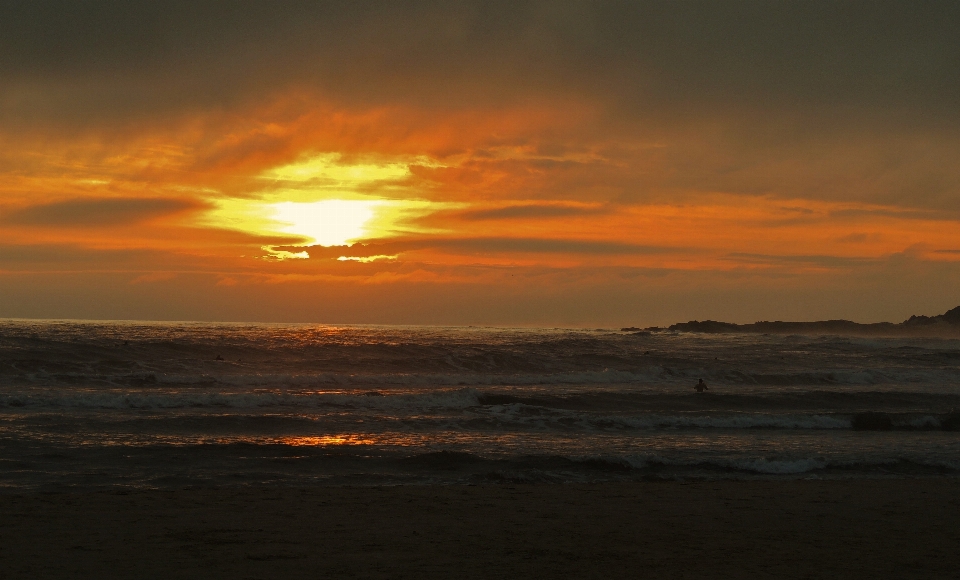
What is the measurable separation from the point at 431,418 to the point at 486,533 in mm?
13225

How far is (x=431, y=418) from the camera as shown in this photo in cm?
2392

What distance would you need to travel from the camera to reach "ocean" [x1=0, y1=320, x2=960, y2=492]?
53.2 feet

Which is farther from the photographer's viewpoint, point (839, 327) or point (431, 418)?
point (839, 327)

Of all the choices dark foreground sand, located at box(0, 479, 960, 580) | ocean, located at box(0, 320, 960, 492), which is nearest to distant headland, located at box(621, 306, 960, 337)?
ocean, located at box(0, 320, 960, 492)

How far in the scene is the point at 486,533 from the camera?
1082cm

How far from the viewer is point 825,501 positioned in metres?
13.6

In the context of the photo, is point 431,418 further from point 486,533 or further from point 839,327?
point 839,327

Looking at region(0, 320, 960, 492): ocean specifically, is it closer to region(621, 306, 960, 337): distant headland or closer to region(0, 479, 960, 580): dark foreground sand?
region(0, 479, 960, 580): dark foreground sand

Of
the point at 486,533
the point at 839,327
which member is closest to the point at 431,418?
the point at 486,533

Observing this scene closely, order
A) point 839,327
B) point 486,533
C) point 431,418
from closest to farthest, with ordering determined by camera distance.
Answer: point 486,533, point 431,418, point 839,327

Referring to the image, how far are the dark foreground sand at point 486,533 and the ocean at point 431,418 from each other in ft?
6.35

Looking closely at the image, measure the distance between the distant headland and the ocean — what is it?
91244mm

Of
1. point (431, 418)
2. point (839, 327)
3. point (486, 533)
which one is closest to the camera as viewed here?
point (486, 533)

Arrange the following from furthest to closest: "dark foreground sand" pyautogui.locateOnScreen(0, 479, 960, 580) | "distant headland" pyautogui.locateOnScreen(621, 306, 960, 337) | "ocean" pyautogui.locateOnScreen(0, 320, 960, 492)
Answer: "distant headland" pyautogui.locateOnScreen(621, 306, 960, 337) < "ocean" pyautogui.locateOnScreen(0, 320, 960, 492) < "dark foreground sand" pyautogui.locateOnScreen(0, 479, 960, 580)
